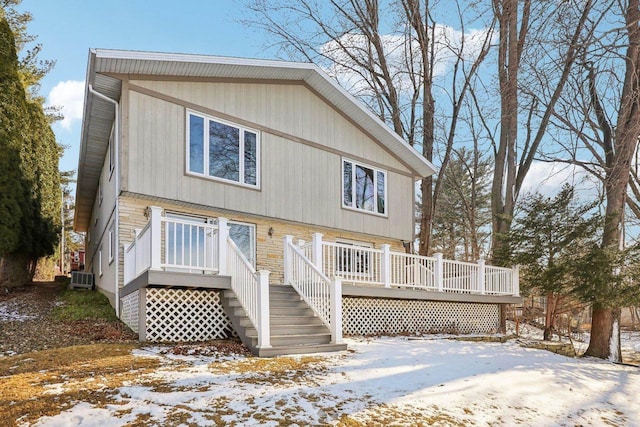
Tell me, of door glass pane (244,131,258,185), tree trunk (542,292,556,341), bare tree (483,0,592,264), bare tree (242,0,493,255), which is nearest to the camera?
door glass pane (244,131,258,185)

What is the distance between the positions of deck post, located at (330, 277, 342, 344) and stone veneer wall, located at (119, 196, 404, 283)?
11.9 feet

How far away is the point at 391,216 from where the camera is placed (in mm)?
15375

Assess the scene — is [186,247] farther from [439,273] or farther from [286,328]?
[439,273]

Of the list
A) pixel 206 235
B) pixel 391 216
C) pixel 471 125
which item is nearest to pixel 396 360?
pixel 206 235

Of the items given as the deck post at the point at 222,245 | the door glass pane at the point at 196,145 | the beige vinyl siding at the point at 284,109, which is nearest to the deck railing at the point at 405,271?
the deck post at the point at 222,245

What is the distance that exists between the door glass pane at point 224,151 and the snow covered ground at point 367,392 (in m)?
5.03

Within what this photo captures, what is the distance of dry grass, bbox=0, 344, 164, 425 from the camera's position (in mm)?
4176

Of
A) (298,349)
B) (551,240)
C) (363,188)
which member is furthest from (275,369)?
(551,240)

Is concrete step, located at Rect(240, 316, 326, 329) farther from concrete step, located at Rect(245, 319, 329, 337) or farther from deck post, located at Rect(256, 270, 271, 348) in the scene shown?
deck post, located at Rect(256, 270, 271, 348)

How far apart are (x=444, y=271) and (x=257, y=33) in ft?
46.3

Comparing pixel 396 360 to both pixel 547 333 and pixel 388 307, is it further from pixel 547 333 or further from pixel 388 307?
pixel 547 333

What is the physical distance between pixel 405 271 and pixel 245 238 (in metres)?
4.11

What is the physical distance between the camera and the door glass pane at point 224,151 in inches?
433

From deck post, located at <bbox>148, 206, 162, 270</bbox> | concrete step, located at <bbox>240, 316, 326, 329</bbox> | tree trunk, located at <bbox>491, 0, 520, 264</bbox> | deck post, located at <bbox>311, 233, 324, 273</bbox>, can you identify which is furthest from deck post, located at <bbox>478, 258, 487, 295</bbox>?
deck post, located at <bbox>148, 206, 162, 270</bbox>
